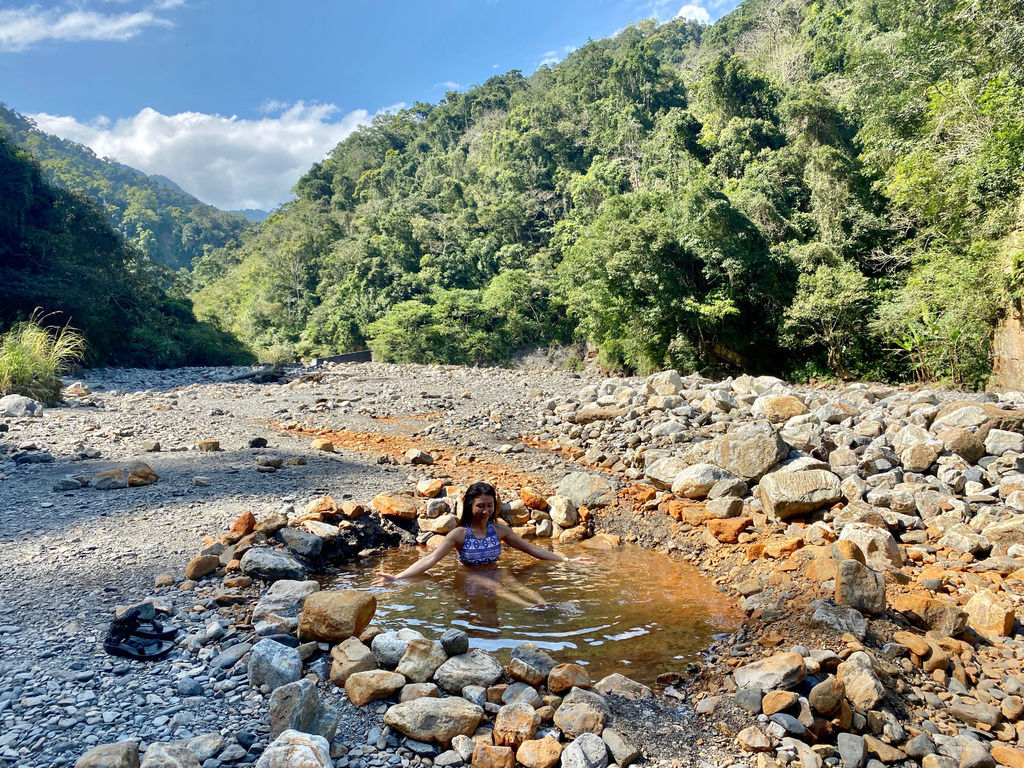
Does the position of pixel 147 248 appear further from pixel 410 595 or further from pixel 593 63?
pixel 410 595

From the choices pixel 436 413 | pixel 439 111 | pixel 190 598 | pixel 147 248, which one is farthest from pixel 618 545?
pixel 147 248

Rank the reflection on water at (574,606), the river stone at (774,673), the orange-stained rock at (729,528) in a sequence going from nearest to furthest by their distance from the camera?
the river stone at (774,673)
the reflection on water at (574,606)
the orange-stained rock at (729,528)

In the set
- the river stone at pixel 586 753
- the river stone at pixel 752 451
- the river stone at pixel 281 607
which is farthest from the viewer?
the river stone at pixel 752 451

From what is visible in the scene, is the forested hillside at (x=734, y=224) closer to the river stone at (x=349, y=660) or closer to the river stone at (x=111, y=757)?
the river stone at (x=349, y=660)

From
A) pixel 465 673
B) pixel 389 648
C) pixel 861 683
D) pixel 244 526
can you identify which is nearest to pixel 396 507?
pixel 244 526

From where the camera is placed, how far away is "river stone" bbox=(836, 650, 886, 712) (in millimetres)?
2885

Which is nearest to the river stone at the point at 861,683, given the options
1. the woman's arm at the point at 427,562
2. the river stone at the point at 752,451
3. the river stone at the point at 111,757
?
the woman's arm at the point at 427,562

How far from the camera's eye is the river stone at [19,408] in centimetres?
959

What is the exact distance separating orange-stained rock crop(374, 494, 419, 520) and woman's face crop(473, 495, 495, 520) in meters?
1.19

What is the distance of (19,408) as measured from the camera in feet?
31.8

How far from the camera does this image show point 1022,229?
35.1 ft

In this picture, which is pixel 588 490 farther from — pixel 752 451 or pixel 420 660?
pixel 420 660

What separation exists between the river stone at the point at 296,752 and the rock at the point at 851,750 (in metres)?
2.23

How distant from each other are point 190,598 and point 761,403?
7.90 meters
